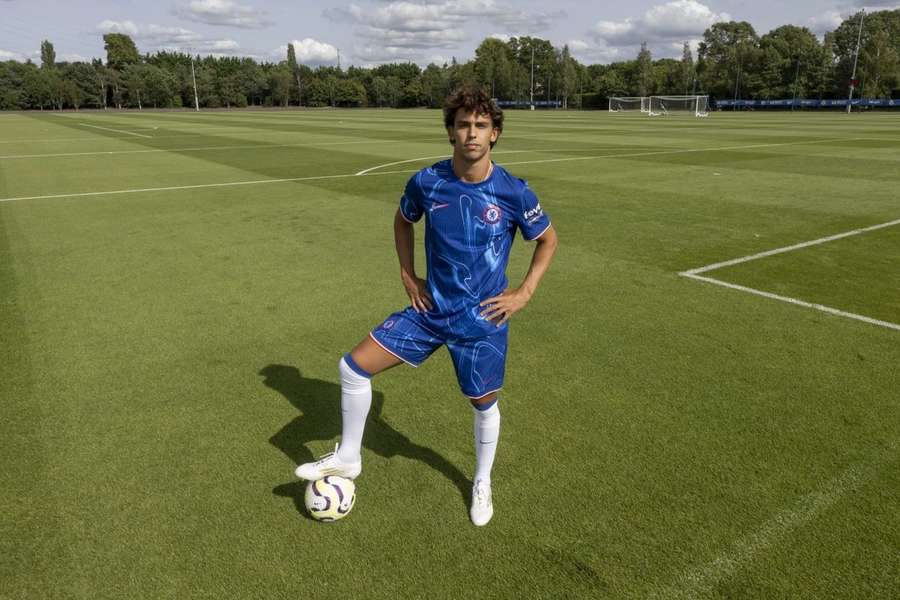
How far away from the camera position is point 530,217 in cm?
317

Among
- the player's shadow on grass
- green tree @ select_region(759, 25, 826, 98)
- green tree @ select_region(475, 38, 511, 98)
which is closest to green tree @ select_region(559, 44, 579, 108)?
green tree @ select_region(475, 38, 511, 98)

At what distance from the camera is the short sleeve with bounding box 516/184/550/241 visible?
3.12 m

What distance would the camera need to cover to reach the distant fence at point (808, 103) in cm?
8425

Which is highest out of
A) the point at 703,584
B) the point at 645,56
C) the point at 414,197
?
the point at 645,56

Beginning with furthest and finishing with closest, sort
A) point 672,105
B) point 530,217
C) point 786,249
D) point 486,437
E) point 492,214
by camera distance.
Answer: point 672,105 → point 786,249 → point 486,437 → point 530,217 → point 492,214

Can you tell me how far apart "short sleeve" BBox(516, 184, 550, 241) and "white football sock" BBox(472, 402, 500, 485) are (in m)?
0.94

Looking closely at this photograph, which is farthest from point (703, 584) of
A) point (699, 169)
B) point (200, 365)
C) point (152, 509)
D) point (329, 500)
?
point (699, 169)

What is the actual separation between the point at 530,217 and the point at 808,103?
344 feet

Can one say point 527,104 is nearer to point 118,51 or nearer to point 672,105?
point 672,105

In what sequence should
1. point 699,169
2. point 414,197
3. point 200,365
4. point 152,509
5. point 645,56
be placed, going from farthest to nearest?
point 645,56, point 699,169, point 200,365, point 152,509, point 414,197

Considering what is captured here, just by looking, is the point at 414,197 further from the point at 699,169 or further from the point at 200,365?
the point at 699,169

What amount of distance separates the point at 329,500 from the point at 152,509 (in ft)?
3.37

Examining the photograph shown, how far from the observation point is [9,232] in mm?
10258

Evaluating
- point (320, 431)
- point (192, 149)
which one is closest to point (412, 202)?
point (320, 431)
